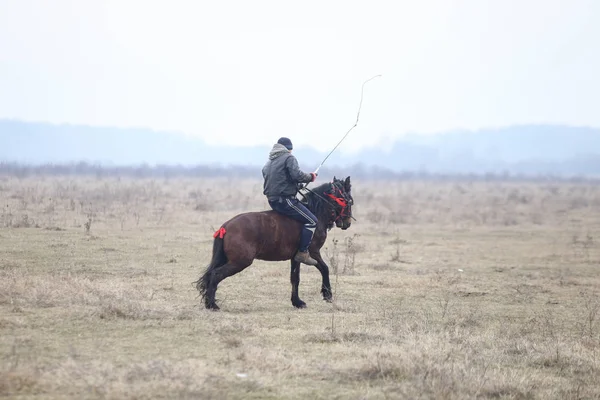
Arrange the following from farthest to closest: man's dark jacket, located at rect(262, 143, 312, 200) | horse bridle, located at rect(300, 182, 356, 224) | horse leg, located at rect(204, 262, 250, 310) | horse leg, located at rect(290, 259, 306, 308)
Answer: horse bridle, located at rect(300, 182, 356, 224)
horse leg, located at rect(290, 259, 306, 308)
man's dark jacket, located at rect(262, 143, 312, 200)
horse leg, located at rect(204, 262, 250, 310)

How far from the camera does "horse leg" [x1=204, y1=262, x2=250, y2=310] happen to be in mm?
11039

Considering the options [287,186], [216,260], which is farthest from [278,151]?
[216,260]

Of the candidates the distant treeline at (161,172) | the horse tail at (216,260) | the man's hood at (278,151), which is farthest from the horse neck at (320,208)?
the distant treeline at (161,172)

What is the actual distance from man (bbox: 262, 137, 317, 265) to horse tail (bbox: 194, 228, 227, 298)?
98 centimetres

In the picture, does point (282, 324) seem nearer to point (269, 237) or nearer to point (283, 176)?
point (269, 237)

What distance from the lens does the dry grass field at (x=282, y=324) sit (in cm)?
750

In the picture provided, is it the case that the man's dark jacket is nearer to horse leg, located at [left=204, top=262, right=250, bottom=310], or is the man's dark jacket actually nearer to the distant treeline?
horse leg, located at [left=204, top=262, right=250, bottom=310]

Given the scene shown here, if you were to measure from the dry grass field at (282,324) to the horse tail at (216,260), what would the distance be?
0.33 metres

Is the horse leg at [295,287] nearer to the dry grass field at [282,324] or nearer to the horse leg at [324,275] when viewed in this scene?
the dry grass field at [282,324]

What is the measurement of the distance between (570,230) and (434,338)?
2213 centimetres

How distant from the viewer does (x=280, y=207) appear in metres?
11.7

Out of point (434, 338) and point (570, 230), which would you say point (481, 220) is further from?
point (434, 338)

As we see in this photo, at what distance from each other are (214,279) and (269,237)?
40.8 inches

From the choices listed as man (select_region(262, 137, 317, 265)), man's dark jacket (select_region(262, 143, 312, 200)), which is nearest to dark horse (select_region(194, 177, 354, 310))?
man (select_region(262, 137, 317, 265))
